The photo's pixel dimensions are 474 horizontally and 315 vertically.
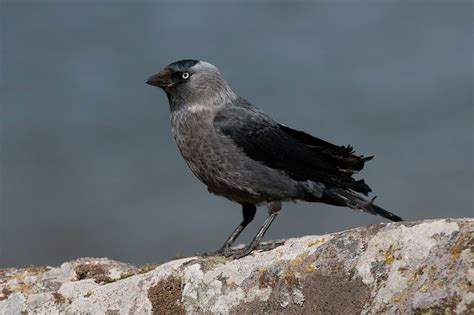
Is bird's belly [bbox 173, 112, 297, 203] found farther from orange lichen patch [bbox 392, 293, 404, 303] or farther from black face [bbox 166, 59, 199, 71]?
orange lichen patch [bbox 392, 293, 404, 303]

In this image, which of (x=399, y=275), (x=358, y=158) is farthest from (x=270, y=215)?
(x=399, y=275)

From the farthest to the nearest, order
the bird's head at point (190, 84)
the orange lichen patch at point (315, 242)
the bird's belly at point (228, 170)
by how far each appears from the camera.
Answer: the bird's head at point (190, 84), the bird's belly at point (228, 170), the orange lichen patch at point (315, 242)

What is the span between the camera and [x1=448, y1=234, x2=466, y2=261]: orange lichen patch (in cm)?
415

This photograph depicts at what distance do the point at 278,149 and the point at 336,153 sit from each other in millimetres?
631

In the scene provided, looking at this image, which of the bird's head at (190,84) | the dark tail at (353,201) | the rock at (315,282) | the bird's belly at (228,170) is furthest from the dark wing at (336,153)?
the rock at (315,282)

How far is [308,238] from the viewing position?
5273 mm

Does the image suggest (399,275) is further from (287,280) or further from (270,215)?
(270,215)

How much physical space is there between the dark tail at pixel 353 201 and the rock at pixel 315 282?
2203mm

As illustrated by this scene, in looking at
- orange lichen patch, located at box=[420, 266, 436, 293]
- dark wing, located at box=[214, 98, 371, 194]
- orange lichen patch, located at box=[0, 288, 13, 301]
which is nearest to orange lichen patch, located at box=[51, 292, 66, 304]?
orange lichen patch, located at box=[0, 288, 13, 301]

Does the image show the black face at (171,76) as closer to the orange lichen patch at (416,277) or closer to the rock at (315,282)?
the rock at (315,282)

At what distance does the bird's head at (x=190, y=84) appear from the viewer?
7871mm

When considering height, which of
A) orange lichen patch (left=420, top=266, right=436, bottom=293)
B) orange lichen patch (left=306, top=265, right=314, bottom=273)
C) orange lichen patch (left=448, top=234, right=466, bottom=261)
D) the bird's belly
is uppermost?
the bird's belly

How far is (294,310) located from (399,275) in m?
0.74

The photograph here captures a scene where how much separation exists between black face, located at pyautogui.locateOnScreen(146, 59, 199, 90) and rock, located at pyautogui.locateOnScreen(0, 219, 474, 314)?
273 cm
